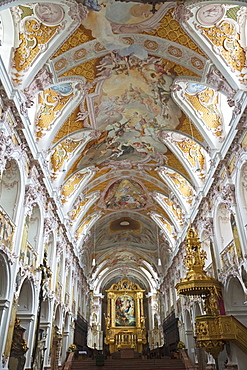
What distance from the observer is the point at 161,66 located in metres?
13.4

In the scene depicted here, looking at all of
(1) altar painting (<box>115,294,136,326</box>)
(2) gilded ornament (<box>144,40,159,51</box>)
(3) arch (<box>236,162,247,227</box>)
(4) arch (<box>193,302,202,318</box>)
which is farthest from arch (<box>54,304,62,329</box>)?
(1) altar painting (<box>115,294,136,326</box>)

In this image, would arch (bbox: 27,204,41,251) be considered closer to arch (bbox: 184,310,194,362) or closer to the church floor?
the church floor

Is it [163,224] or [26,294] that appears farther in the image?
[163,224]

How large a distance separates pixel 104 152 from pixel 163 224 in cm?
1027

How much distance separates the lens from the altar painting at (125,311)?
1533 inches

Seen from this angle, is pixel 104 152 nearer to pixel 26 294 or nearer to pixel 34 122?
pixel 34 122

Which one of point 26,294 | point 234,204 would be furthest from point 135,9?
point 26,294

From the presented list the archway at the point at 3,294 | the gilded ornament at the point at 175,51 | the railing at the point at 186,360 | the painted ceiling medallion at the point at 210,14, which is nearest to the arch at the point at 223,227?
the gilded ornament at the point at 175,51

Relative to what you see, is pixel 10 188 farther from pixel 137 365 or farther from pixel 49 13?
pixel 137 365

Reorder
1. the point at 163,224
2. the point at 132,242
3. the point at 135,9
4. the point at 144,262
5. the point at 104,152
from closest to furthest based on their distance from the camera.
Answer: the point at 135,9, the point at 104,152, the point at 163,224, the point at 132,242, the point at 144,262

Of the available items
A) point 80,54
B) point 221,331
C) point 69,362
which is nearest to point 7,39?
point 80,54

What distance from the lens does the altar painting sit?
38.9 meters

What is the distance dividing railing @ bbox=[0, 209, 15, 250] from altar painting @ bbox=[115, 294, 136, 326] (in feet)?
104

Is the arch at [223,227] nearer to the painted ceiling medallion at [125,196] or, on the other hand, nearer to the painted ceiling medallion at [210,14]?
the painted ceiling medallion at [210,14]
